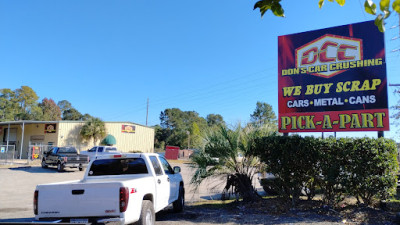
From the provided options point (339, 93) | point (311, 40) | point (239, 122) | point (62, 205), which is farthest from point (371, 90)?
point (62, 205)

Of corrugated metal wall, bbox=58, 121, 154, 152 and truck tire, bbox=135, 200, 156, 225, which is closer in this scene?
truck tire, bbox=135, 200, 156, 225

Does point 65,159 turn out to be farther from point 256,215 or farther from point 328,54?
point 328,54

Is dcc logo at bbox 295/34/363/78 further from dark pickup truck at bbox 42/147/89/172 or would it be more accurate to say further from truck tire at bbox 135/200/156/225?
dark pickup truck at bbox 42/147/89/172

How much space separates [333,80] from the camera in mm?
10133

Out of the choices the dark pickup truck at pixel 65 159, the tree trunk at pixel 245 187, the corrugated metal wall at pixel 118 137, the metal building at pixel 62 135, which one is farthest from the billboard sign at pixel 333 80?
the corrugated metal wall at pixel 118 137

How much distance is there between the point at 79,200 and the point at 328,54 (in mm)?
9129

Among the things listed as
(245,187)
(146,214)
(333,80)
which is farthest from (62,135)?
(146,214)

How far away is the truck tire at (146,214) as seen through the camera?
5.76 metres

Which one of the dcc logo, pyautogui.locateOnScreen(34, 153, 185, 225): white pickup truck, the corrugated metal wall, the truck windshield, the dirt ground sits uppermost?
the dcc logo

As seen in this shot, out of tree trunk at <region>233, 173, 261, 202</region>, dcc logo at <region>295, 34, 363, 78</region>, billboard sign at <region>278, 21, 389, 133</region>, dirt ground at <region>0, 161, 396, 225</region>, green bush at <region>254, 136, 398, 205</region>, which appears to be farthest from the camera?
dcc logo at <region>295, 34, 363, 78</region>

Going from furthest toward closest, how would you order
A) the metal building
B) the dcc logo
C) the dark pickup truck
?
1. the metal building
2. the dark pickup truck
3. the dcc logo

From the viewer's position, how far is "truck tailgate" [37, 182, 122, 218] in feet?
17.0

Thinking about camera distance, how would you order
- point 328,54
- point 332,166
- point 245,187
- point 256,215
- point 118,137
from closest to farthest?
point 332,166
point 256,215
point 245,187
point 328,54
point 118,137

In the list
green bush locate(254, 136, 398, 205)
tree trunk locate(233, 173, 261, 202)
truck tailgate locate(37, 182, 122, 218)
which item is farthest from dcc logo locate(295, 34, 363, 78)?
truck tailgate locate(37, 182, 122, 218)
